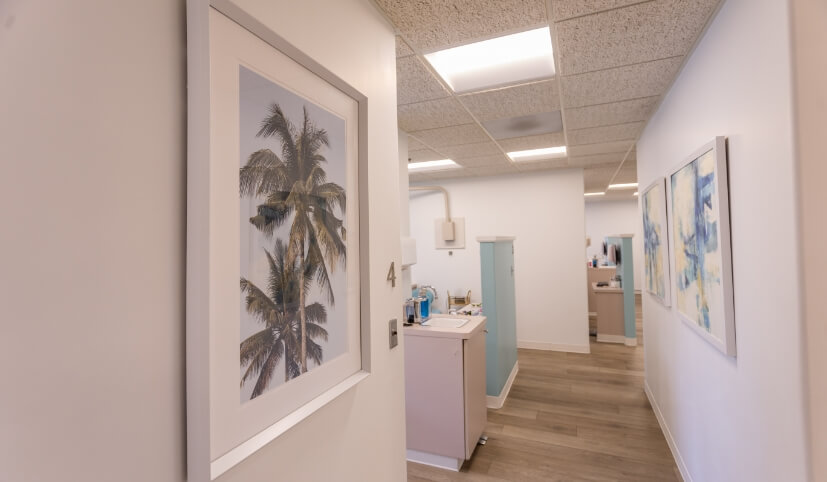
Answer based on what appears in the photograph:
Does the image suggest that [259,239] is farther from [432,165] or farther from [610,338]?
[610,338]

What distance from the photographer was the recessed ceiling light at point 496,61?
1978mm

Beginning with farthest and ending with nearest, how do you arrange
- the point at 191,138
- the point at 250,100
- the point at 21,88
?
the point at 250,100 → the point at 191,138 → the point at 21,88

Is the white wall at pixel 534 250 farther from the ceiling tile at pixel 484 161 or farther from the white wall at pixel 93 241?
the white wall at pixel 93 241

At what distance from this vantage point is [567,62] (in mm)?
2023

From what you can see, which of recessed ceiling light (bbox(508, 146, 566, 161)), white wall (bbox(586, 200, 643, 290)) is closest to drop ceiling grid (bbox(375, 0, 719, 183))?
recessed ceiling light (bbox(508, 146, 566, 161))

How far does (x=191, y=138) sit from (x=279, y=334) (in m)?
0.49

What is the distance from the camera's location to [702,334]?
178cm

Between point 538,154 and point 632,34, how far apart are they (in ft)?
8.45

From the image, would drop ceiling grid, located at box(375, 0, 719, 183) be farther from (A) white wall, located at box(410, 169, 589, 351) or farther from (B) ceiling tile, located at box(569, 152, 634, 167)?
(A) white wall, located at box(410, 169, 589, 351)

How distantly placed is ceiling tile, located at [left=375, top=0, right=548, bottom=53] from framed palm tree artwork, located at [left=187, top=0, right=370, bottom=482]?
0.58m

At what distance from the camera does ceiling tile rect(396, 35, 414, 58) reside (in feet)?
5.81

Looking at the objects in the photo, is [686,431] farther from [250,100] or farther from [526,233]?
[526,233]

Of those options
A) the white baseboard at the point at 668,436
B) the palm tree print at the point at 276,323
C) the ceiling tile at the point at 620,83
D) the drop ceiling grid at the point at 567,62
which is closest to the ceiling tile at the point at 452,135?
the drop ceiling grid at the point at 567,62

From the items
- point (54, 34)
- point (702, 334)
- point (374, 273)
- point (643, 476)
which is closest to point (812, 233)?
point (702, 334)
